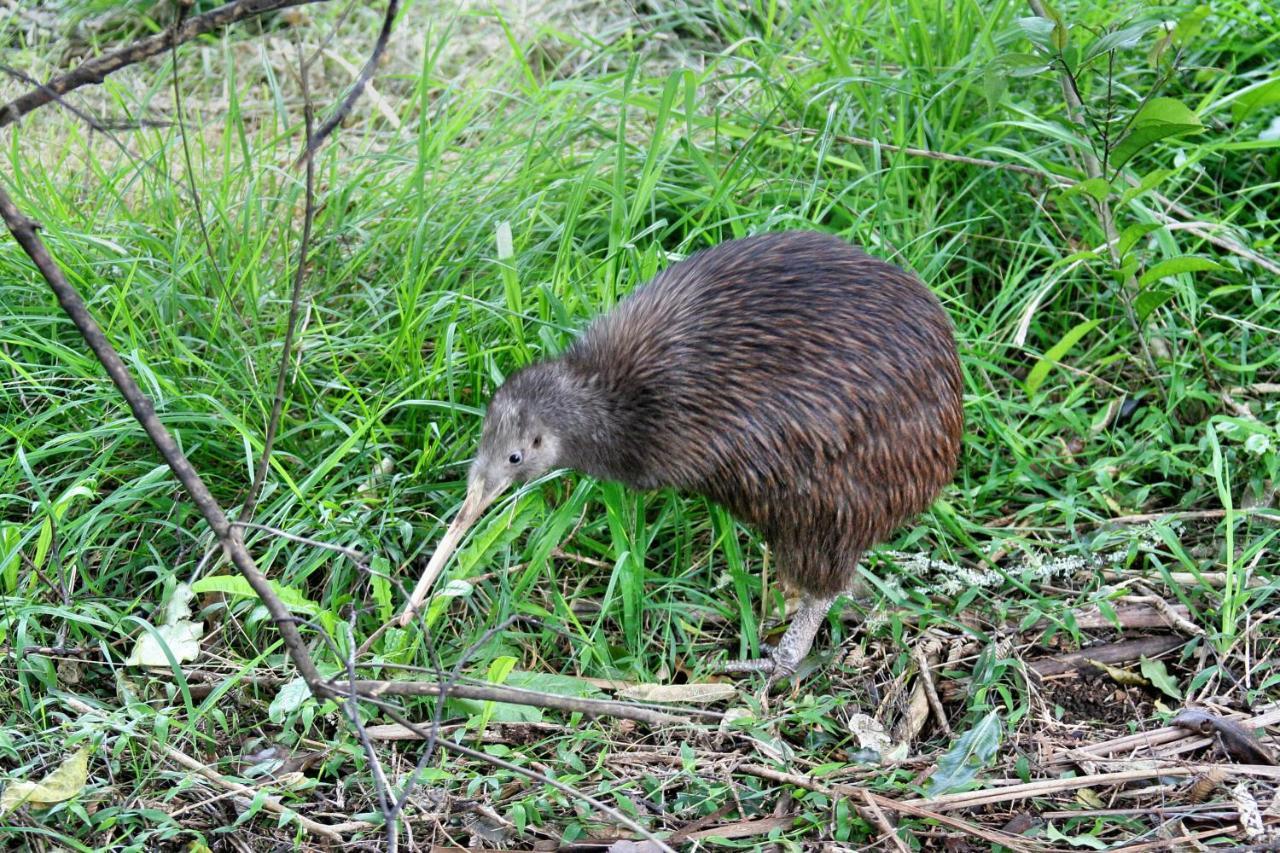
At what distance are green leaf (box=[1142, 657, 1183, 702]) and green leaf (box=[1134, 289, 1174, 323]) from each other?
901 millimetres

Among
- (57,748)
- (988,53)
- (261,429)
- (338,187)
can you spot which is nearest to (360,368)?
(261,429)

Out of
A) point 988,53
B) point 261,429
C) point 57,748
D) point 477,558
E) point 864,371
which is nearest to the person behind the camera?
point 57,748

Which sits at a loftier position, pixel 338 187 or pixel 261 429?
pixel 338 187

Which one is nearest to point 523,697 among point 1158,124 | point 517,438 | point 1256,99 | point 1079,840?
point 517,438

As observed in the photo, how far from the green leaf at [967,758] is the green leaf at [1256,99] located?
1897mm

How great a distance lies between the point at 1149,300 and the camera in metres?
3.37

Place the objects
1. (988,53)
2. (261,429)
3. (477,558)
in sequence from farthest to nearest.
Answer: (988,53)
(261,429)
(477,558)

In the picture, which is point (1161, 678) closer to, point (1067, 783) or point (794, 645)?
point (1067, 783)

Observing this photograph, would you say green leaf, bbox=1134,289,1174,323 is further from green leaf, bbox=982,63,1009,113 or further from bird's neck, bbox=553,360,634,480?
bird's neck, bbox=553,360,634,480

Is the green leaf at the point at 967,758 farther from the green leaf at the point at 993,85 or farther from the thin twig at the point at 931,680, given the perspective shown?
the green leaf at the point at 993,85

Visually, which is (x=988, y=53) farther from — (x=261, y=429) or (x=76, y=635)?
(x=76, y=635)

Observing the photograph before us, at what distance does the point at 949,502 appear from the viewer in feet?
11.3

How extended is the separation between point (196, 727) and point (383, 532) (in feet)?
2.05

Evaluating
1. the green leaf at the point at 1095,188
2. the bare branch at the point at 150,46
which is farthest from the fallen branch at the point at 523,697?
the green leaf at the point at 1095,188
